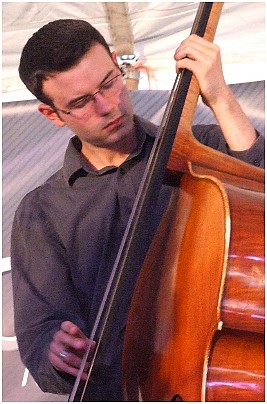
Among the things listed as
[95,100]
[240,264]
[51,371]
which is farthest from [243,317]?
[95,100]

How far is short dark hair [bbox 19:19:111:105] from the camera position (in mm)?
708

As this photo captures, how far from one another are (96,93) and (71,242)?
0.22m

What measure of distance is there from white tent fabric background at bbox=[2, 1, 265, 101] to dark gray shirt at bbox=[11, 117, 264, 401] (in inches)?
11.2

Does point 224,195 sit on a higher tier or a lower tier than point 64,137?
higher

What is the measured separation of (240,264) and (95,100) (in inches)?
14.6

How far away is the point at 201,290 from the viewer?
0.48 meters

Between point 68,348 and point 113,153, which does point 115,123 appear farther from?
point 68,348

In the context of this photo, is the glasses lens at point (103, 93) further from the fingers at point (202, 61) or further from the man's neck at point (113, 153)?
the fingers at point (202, 61)

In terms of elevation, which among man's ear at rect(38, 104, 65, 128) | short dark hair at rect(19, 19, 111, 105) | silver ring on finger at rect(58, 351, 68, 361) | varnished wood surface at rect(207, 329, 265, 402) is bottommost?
silver ring on finger at rect(58, 351, 68, 361)

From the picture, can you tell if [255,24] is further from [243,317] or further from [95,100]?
[243,317]

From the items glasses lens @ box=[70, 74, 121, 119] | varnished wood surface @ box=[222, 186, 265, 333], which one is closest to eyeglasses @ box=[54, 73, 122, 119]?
glasses lens @ box=[70, 74, 121, 119]

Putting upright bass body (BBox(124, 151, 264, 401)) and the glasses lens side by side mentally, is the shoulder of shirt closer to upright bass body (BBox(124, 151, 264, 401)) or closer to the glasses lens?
the glasses lens

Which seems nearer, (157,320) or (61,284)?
(157,320)

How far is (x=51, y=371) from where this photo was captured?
24.9 inches
